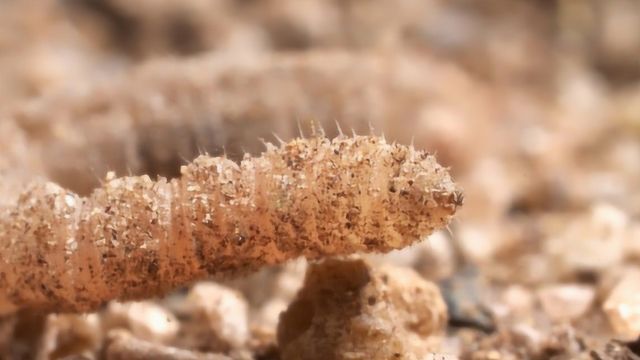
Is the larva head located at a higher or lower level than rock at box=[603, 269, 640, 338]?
higher

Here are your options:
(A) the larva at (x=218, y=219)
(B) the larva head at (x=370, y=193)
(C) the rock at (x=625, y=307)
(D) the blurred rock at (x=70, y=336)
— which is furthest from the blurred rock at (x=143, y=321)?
(C) the rock at (x=625, y=307)

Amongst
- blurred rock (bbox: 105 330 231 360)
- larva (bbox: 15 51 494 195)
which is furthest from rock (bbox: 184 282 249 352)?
larva (bbox: 15 51 494 195)

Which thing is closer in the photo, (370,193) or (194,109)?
(370,193)

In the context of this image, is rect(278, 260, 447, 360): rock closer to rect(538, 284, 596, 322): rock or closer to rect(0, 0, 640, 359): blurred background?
rect(0, 0, 640, 359): blurred background

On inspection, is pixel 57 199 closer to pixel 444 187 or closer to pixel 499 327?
pixel 444 187

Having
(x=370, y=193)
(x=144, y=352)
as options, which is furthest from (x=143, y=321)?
(x=370, y=193)

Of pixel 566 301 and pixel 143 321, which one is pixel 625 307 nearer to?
pixel 566 301
